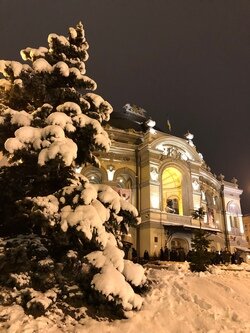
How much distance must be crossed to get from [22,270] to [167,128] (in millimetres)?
39869

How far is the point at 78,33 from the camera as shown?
11.0m

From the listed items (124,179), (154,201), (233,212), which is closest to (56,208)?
(154,201)

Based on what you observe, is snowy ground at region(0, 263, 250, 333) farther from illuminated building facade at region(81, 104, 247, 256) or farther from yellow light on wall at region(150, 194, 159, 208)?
yellow light on wall at region(150, 194, 159, 208)

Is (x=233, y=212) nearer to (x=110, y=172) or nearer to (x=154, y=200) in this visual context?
(x=154, y=200)

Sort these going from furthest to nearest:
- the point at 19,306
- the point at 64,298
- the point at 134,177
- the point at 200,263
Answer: the point at 134,177 < the point at 200,263 < the point at 64,298 < the point at 19,306

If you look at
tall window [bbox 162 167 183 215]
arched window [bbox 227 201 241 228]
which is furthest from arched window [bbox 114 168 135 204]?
arched window [bbox 227 201 241 228]

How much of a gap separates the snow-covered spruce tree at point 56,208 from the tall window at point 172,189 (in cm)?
2740

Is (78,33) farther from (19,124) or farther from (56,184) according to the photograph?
(56,184)

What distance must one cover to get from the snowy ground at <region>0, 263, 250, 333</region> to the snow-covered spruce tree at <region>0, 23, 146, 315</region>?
38 cm

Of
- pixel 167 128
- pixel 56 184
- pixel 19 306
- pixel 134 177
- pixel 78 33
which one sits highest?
pixel 167 128

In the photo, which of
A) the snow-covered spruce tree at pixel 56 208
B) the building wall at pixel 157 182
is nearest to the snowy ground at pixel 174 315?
the snow-covered spruce tree at pixel 56 208

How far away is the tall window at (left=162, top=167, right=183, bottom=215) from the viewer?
37250mm

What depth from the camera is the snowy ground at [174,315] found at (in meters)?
6.84

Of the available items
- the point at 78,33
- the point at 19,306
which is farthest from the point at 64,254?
the point at 78,33
